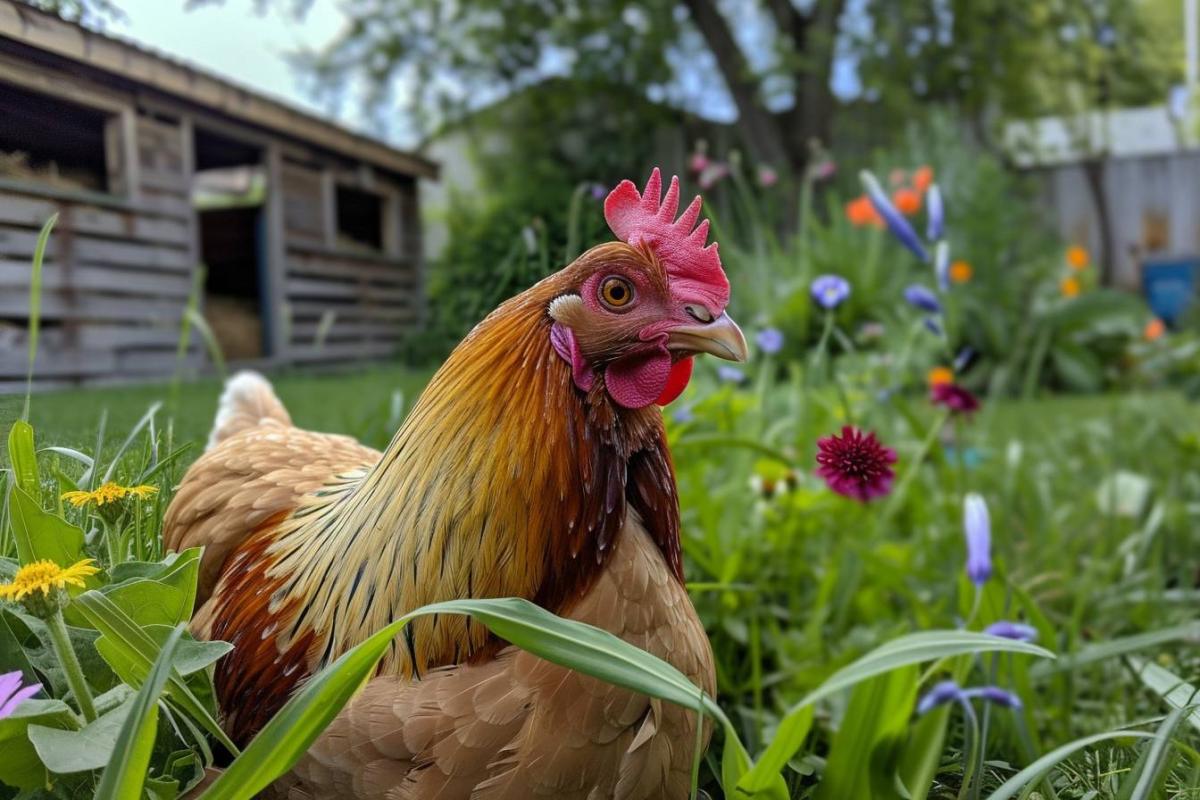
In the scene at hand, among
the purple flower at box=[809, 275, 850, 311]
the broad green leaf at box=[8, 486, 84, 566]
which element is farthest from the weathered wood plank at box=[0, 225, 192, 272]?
the purple flower at box=[809, 275, 850, 311]

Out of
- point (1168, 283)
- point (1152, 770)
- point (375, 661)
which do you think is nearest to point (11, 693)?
point (375, 661)

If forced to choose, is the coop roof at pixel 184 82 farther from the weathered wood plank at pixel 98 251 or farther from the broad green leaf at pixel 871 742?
the broad green leaf at pixel 871 742

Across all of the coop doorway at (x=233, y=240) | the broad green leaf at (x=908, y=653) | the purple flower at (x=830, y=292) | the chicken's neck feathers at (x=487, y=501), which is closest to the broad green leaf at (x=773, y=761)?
the broad green leaf at (x=908, y=653)

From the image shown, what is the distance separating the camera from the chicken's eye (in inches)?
32.6

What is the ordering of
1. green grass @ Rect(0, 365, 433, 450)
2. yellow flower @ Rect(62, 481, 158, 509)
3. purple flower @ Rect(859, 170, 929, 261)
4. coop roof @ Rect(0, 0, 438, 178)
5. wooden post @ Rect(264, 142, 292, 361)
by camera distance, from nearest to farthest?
yellow flower @ Rect(62, 481, 158, 509)
coop roof @ Rect(0, 0, 438, 178)
green grass @ Rect(0, 365, 433, 450)
purple flower @ Rect(859, 170, 929, 261)
wooden post @ Rect(264, 142, 292, 361)

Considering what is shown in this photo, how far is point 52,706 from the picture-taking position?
2.18 ft

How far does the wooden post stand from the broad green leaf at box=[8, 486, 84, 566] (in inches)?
41.9

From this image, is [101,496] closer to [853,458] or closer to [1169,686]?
[853,458]

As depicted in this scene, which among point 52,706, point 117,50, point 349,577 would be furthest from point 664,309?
point 117,50

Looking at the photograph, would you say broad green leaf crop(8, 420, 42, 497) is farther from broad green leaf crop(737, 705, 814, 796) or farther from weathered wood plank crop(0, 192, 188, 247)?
broad green leaf crop(737, 705, 814, 796)

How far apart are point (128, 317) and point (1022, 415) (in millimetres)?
4207

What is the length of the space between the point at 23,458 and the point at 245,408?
67 cm

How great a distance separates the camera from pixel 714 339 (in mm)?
827

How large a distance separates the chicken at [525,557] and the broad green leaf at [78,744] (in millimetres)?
184
